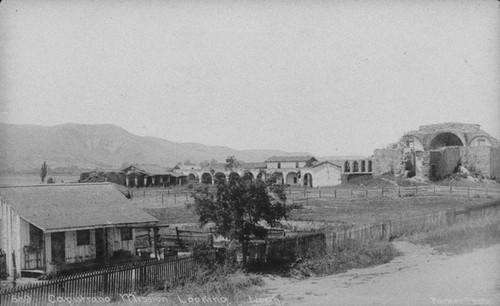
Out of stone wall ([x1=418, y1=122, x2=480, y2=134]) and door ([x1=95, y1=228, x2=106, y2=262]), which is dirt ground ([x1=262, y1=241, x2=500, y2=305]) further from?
stone wall ([x1=418, y1=122, x2=480, y2=134])

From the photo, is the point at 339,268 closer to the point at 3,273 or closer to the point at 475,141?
the point at 3,273

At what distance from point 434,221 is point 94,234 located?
57.8ft

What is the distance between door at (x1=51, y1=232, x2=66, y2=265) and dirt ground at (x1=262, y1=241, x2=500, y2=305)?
25.3ft

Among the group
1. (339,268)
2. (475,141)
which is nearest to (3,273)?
(339,268)

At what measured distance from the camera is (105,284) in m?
13.8

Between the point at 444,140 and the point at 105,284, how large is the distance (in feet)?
184

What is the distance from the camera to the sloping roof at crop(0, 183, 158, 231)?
54.2 feet

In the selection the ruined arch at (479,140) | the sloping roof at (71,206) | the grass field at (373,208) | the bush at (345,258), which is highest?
the ruined arch at (479,140)

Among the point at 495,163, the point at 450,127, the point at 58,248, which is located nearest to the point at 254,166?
the point at 450,127

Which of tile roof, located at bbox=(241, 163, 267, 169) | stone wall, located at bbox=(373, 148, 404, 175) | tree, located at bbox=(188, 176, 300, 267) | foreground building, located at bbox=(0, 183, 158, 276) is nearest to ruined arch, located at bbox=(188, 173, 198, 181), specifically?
tile roof, located at bbox=(241, 163, 267, 169)

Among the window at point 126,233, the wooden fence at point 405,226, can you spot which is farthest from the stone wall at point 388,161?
the window at point 126,233

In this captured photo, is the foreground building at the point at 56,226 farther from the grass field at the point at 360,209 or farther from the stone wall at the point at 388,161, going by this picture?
the stone wall at the point at 388,161

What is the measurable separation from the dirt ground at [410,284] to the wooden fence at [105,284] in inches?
130

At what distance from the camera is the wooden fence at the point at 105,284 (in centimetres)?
1216
